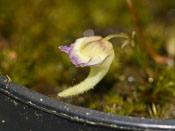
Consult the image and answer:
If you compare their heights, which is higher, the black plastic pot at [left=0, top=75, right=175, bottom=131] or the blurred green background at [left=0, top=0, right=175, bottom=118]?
the blurred green background at [left=0, top=0, right=175, bottom=118]

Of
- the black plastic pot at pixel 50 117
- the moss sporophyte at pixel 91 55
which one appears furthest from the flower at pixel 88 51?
the black plastic pot at pixel 50 117

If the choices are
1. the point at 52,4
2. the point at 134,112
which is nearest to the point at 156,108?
the point at 134,112

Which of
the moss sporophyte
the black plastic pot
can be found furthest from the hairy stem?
the black plastic pot

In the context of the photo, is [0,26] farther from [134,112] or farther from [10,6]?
[134,112]

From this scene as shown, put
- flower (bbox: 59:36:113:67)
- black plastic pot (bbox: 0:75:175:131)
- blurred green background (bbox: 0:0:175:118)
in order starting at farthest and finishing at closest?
1. blurred green background (bbox: 0:0:175:118)
2. flower (bbox: 59:36:113:67)
3. black plastic pot (bbox: 0:75:175:131)

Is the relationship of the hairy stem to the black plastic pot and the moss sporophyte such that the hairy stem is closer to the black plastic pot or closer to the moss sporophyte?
the moss sporophyte

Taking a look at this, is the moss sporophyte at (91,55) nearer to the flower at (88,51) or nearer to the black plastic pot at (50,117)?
the flower at (88,51)

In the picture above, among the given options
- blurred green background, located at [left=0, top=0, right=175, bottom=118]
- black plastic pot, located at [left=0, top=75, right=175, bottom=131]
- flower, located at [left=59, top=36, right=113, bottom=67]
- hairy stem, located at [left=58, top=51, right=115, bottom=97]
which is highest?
blurred green background, located at [left=0, top=0, right=175, bottom=118]
